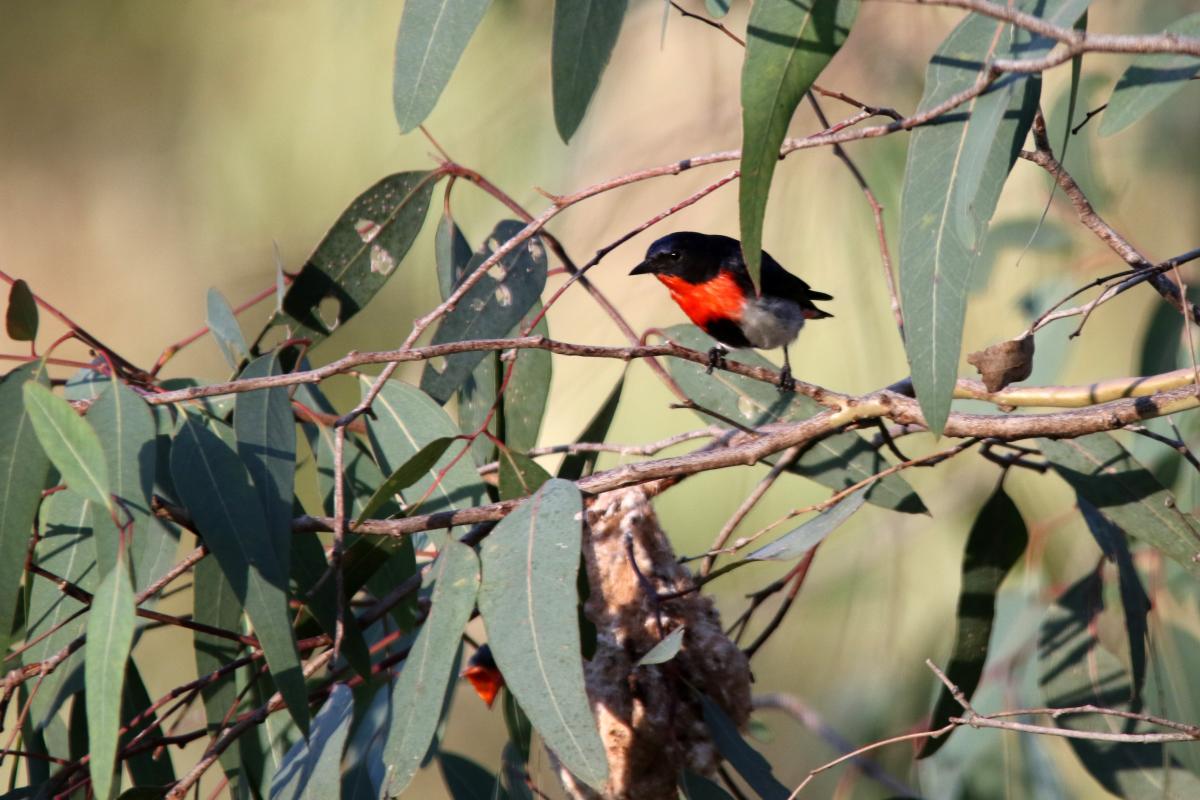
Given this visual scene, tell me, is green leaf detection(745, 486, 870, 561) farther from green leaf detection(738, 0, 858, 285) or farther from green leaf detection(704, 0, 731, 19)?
green leaf detection(704, 0, 731, 19)

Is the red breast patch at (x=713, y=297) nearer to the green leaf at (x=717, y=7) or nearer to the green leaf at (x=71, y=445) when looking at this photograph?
the green leaf at (x=717, y=7)

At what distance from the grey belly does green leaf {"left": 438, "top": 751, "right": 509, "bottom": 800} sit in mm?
1031

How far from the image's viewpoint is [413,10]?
1.46m

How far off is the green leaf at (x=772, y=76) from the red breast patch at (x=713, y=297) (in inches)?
49.1

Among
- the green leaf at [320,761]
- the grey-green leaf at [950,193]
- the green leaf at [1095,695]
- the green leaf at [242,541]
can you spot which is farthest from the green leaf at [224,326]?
the green leaf at [1095,695]

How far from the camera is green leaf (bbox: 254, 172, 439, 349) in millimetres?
1974

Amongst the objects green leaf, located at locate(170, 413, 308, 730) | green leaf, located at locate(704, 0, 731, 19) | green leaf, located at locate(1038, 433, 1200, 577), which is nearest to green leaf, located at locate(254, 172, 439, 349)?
green leaf, located at locate(170, 413, 308, 730)

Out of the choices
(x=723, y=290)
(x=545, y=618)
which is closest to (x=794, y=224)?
(x=723, y=290)

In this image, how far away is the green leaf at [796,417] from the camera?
178 centimetres

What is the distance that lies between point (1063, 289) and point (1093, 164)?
0.40 m

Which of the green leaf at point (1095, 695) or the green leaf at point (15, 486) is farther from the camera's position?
the green leaf at point (1095, 695)

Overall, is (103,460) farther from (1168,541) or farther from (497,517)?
(1168,541)

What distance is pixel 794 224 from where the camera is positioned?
2975mm

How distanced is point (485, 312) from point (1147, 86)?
40.1 inches
